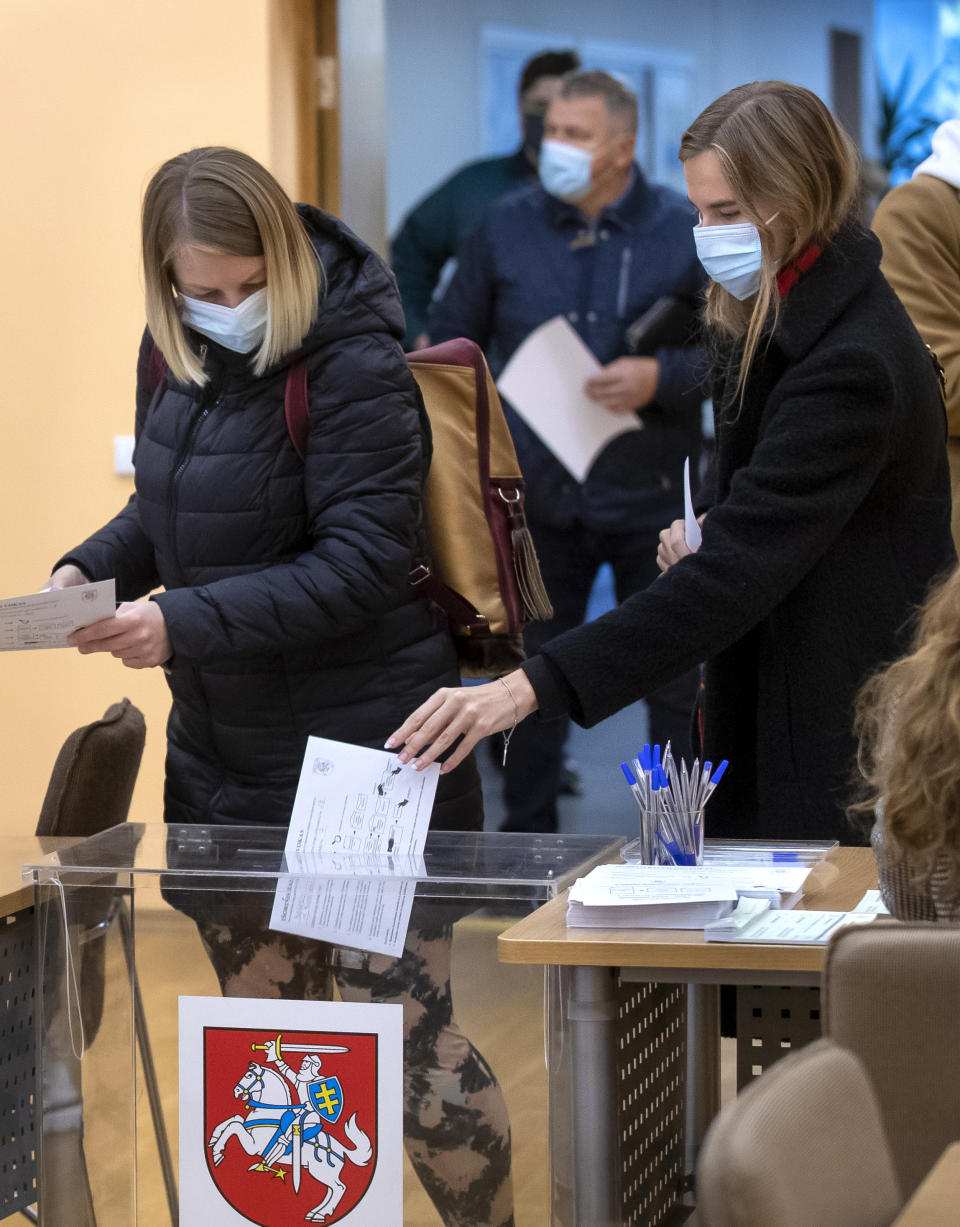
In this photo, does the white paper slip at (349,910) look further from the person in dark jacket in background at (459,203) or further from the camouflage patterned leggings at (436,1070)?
the person in dark jacket in background at (459,203)

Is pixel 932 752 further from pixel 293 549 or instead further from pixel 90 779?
pixel 90 779

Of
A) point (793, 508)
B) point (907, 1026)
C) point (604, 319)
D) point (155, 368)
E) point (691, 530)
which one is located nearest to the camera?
point (907, 1026)

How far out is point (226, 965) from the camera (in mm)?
1880

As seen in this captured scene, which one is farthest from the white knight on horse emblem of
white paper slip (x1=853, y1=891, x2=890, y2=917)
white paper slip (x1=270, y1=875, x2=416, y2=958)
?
white paper slip (x1=853, y1=891, x2=890, y2=917)

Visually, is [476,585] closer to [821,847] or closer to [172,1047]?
[821,847]

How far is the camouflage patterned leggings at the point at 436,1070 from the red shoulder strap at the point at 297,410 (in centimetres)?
71

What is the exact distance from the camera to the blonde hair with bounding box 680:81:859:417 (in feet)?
6.66

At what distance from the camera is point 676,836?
76.2 inches

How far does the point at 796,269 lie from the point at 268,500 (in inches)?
30.2

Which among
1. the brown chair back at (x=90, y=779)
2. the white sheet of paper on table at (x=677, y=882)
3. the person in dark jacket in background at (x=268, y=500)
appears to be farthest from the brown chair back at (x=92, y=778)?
the white sheet of paper on table at (x=677, y=882)

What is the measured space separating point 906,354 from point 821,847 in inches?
24.6

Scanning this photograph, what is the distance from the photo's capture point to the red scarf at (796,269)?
81.7 inches

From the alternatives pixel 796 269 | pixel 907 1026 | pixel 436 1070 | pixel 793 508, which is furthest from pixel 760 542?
pixel 907 1026

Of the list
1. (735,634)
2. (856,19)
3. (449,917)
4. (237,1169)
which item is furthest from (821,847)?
(856,19)
